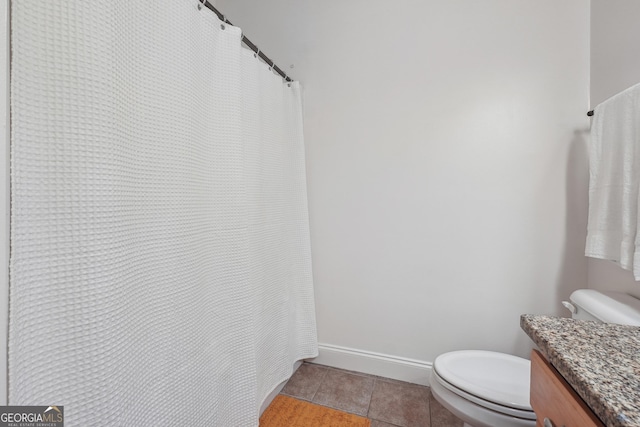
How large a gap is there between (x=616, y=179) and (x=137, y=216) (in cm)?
165

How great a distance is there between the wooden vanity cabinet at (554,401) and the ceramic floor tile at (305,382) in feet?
3.83

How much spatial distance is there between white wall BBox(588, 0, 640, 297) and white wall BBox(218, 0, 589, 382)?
0.05 meters

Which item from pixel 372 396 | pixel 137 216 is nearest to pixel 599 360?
pixel 137 216

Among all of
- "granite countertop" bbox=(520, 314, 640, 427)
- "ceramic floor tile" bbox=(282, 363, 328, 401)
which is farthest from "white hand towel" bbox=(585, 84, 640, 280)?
"ceramic floor tile" bbox=(282, 363, 328, 401)

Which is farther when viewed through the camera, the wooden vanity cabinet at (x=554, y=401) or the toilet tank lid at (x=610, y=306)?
the toilet tank lid at (x=610, y=306)

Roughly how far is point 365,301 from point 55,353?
1396mm

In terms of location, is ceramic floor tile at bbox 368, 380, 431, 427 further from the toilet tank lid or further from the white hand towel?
the white hand towel

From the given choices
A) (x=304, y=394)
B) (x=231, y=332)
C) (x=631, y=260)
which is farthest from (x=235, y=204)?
(x=631, y=260)

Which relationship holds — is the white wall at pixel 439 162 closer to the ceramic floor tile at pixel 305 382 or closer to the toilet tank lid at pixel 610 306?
the ceramic floor tile at pixel 305 382

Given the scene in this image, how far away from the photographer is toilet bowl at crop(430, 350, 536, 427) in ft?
2.91

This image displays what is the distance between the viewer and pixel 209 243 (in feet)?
3.09

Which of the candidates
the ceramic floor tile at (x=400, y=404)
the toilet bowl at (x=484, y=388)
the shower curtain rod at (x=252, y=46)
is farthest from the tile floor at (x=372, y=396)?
the shower curtain rod at (x=252, y=46)

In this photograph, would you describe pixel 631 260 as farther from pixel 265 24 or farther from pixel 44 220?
pixel 265 24

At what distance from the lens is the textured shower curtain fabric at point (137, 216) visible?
1.70 feet
